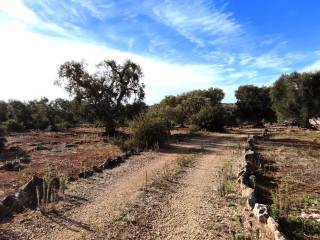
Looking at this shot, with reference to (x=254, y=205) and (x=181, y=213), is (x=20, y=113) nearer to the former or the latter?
(x=181, y=213)

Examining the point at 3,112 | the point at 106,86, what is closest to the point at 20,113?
the point at 3,112

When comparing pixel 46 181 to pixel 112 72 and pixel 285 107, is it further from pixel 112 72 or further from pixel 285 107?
pixel 285 107

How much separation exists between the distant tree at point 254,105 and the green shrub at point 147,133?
128ft

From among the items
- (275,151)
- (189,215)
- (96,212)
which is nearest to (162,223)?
(189,215)

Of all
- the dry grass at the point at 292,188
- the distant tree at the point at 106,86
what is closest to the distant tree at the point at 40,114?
the distant tree at the point at 106,86

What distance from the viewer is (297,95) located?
136 feet

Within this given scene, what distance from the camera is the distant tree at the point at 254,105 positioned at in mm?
62438

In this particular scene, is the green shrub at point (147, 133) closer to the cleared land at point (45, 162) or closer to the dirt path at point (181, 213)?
the cleared land at point (45, 162)

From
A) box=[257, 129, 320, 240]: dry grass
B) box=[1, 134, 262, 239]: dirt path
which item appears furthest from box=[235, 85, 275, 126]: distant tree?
box=[1, 134, 262, 239]: dirt path

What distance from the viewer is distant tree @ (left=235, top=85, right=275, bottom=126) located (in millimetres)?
62438

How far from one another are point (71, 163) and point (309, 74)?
30.1 metres

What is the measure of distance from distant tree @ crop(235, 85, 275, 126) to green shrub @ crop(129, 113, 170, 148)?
3908 centimetres

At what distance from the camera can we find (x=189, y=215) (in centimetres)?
1014

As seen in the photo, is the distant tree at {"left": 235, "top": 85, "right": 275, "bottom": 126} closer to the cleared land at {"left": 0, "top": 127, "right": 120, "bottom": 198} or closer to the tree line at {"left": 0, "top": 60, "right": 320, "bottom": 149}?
the tree line at {"left": 0, "top": 60, "right": 320, "bottom": 149}
